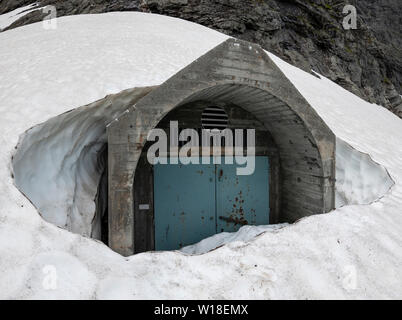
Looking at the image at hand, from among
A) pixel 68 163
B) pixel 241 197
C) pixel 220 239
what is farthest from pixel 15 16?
pixel 220 239

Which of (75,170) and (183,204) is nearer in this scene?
(75,170)

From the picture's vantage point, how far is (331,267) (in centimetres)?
257

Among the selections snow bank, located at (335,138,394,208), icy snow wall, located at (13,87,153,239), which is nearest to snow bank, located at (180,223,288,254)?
snow bank, located at (335,138,394,208)

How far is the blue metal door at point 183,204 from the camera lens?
14.2ft

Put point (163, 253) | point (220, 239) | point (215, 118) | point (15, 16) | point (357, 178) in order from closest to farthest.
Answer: point (163, 253) → point (220, 239) → point (215, 118) → point (357, 178) → point (15, 16)

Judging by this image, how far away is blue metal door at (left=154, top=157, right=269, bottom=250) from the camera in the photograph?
434 centimetres

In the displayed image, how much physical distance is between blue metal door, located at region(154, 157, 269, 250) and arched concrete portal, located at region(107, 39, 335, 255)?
2.71ft

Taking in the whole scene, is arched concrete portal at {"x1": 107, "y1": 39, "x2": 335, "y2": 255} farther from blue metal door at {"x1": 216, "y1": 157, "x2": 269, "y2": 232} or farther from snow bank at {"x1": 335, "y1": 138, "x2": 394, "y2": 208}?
snow bank at {"x1": 335, "y1": 138, "x2": 394, "y2": 208}

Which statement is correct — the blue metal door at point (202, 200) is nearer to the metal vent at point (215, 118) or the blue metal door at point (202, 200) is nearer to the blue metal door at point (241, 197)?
the blue metal door at point (241, 197)

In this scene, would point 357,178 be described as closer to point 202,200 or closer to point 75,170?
point 202,200

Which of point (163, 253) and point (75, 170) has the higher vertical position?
point (75, 170)

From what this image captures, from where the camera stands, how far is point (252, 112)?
4609 millimetres

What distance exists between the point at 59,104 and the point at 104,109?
710 mm

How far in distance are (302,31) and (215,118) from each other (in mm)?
14419
